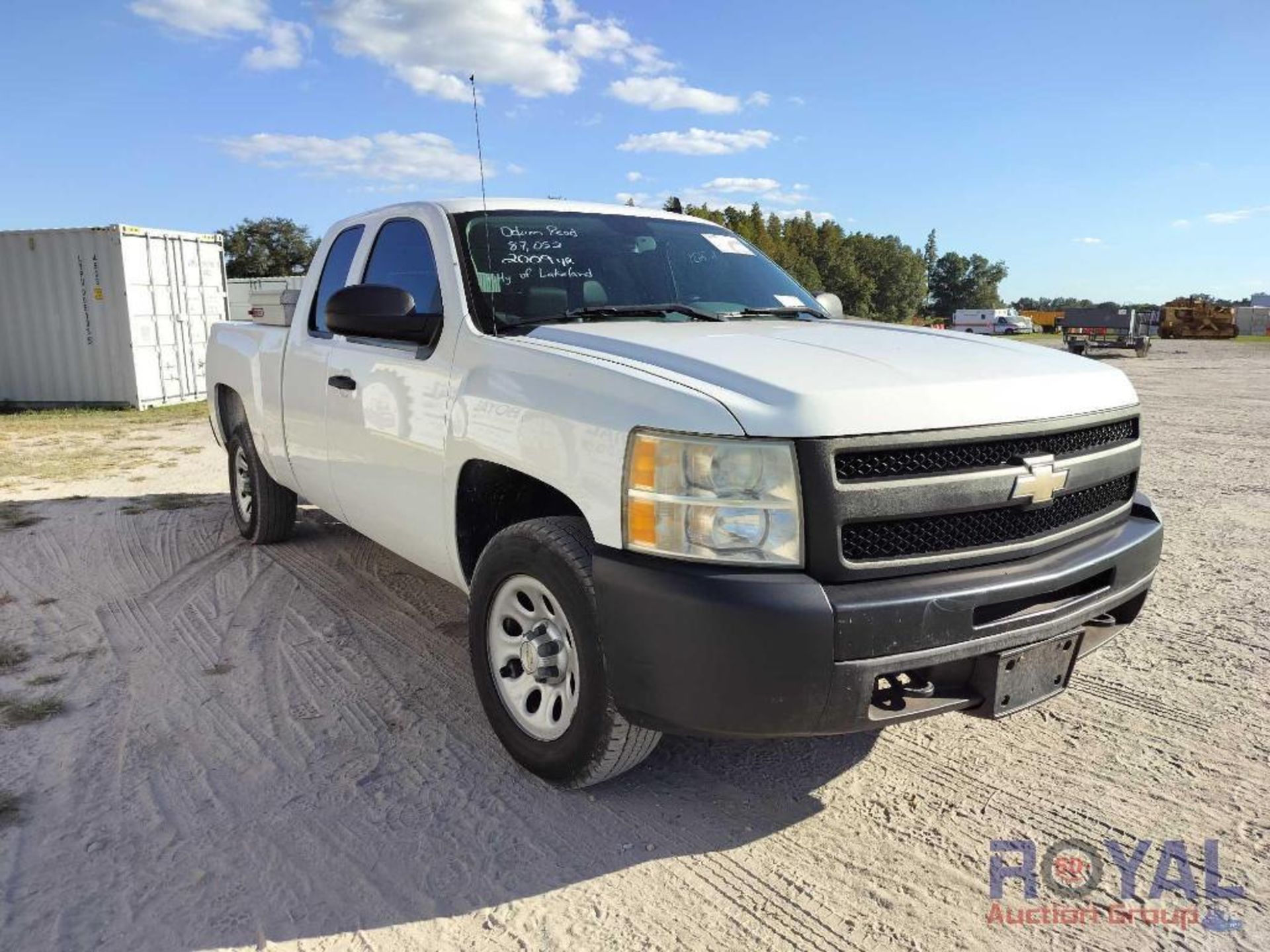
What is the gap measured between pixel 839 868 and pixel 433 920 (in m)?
1.10

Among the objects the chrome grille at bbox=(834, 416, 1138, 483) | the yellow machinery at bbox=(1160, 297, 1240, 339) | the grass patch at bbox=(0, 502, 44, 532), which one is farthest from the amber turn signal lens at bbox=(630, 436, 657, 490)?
the yellow machinery at bbox=(1160, 297, 1240, 339)

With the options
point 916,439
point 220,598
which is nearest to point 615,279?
point 916,439

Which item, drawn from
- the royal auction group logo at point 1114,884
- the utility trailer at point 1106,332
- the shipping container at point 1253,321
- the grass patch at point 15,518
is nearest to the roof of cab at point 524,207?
the royal auction group logo at point 1114,884

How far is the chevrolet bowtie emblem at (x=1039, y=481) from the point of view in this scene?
2.51 metres

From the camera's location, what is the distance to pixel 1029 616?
2.52m

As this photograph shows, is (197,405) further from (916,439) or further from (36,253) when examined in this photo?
(916,439)

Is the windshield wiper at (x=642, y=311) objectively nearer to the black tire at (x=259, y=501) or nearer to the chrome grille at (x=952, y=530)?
the chrome grille at (x=952, y=530)

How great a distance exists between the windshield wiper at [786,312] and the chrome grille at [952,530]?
139 cm

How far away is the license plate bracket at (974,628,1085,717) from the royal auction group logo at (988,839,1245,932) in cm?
42

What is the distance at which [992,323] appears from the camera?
6750cm

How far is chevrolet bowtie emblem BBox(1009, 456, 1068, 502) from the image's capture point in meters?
2.51

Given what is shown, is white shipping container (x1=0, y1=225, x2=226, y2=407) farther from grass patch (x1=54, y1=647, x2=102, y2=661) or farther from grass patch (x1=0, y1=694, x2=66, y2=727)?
grass patch (x1=0, y1=694, x2=66, y2=727)

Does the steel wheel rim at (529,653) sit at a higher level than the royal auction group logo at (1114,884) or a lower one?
higher

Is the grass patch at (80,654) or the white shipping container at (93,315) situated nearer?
the grass patch at (80,654)
